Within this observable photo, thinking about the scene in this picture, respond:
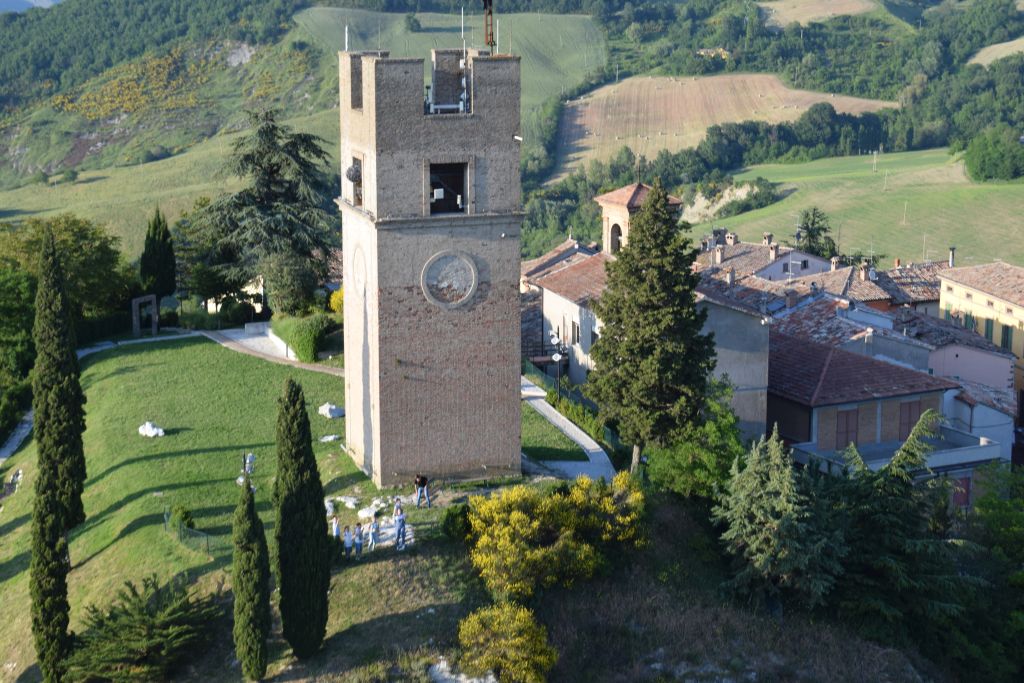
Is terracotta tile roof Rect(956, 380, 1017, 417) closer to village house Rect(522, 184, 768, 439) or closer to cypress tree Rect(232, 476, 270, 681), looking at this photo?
village house Rect(522, 184, 768, 439)

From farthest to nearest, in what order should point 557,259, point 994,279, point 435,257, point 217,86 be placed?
point 217,86
point 994,279
point 557,259
point 435,257

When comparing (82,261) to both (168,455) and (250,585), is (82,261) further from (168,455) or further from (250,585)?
(250,585)

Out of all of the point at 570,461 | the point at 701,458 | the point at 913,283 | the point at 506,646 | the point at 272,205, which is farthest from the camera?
the point at 913,283

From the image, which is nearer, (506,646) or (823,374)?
(506,646)

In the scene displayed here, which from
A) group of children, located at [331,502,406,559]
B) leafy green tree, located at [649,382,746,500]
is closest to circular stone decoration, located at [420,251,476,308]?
group of children, located at [331,502,406,559]

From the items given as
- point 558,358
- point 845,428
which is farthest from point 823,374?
point 558,358
